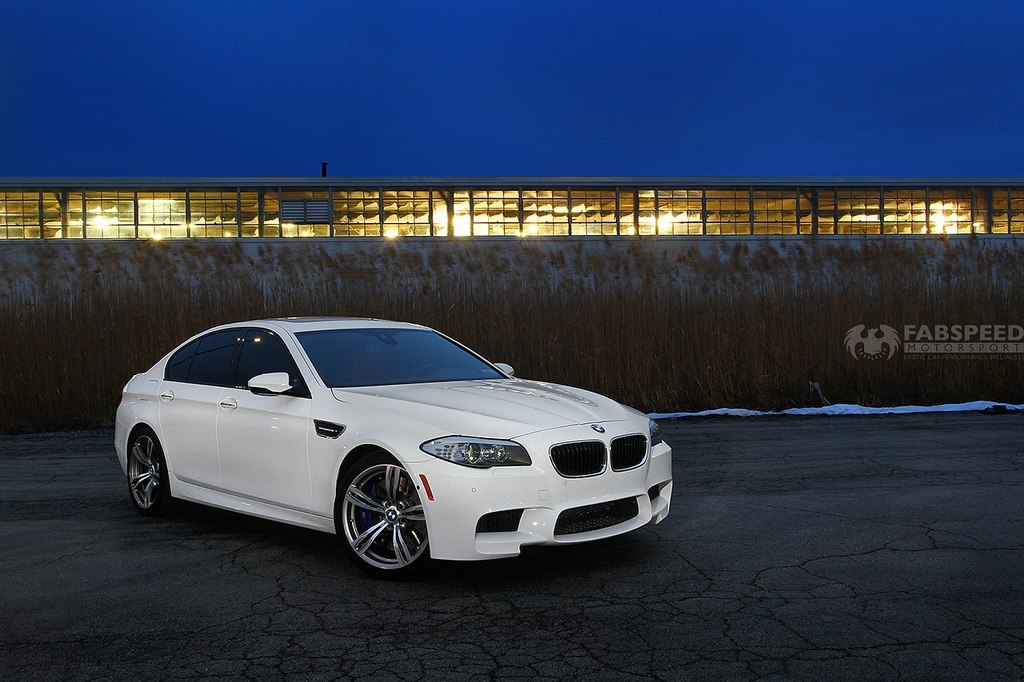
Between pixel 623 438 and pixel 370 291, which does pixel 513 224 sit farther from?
pixel 623 438

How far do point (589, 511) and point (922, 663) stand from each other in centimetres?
184

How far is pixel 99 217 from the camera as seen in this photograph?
163 feet

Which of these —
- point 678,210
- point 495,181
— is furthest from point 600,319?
point 678,210

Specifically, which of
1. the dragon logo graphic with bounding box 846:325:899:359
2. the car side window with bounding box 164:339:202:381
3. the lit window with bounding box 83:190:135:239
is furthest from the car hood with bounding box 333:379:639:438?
the lit window with bounding box 83:190:135:239

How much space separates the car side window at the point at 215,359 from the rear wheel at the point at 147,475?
1.88 feet

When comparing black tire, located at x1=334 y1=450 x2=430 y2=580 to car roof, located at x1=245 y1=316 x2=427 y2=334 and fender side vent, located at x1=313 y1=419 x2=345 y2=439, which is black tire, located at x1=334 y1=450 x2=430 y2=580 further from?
car roof, located at x1=245 y1=316 x2=427 y2=334

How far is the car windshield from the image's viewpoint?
604cm

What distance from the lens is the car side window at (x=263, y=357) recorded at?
6.15m

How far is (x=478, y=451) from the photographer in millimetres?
4969

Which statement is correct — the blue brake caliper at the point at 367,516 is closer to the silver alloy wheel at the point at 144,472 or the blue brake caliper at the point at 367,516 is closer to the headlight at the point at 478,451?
the headlight at the point at 478,451

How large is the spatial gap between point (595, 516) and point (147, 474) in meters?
3.57

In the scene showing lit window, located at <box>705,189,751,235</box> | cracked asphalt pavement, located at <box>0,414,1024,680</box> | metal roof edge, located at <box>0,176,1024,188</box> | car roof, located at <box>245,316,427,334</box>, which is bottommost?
cracked asphalt pavement, located at <box>0,414,1024,680</box>

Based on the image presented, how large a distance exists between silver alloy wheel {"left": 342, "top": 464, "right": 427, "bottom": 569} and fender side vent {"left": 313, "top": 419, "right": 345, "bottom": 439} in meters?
0.30

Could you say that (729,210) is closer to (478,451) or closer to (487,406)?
(487,406)
